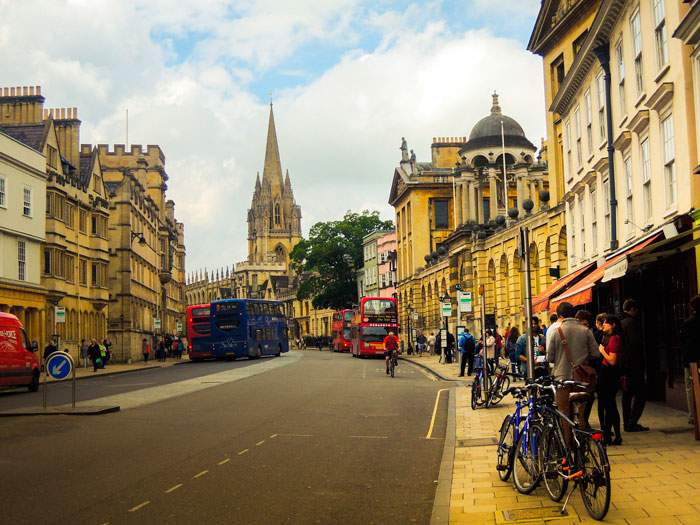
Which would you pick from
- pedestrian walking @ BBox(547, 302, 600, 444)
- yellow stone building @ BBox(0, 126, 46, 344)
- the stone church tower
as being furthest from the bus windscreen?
the stone church tower

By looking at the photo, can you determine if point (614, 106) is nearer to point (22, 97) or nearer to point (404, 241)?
point (22, 97)

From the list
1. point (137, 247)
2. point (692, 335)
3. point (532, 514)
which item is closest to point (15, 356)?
point (692, 335)

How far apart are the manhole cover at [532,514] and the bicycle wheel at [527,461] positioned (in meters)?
0.57

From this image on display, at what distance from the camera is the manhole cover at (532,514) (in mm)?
7871

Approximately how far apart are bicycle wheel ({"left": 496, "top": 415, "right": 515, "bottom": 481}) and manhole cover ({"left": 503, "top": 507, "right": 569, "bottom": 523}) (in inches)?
49.3

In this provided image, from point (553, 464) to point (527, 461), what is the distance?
2.32 ft

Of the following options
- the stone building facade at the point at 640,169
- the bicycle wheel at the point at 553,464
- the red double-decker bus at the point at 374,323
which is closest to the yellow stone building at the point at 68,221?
the red double-decker bus at the point at 374,323

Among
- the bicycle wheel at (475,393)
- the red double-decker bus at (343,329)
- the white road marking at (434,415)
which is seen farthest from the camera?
the red double-decker bus at (343,329)

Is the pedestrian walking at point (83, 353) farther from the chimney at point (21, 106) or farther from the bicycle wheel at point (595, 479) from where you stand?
the bicycle wheel at point (595, 479)

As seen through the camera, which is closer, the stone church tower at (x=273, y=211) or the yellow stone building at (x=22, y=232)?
the yellow stone building at (x=22, y=232)

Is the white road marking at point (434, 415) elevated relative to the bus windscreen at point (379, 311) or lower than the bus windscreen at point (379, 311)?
lower

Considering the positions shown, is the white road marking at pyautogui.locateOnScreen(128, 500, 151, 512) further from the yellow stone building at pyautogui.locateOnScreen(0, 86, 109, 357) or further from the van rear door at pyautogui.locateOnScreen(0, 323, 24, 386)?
the yellow stone building at pyautogui.locateOnScreen(0, 86, 109, 357)

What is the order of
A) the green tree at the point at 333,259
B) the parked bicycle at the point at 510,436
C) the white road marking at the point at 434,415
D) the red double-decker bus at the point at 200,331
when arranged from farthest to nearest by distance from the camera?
the green tree at the point at 333,259 < the red double-decker bus at the point at 200,331 < the white road marking at the point at 434,415 < the parked bicycle at the point at 510,436

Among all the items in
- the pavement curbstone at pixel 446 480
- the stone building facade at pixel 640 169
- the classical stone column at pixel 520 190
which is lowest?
the pavement curbstone at pixel 446 480
